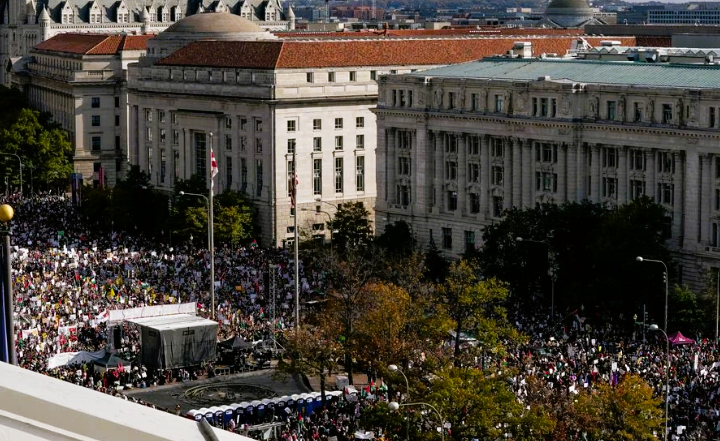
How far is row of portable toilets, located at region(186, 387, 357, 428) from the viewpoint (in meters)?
67.8

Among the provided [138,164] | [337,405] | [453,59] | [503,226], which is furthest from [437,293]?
[138,164]

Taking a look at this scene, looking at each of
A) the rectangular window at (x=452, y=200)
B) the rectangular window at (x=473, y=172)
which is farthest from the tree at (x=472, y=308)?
the rectangular window at (x=452, y=200)

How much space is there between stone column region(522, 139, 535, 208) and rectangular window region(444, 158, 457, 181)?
8.18 m

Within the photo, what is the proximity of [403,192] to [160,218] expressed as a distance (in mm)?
24085

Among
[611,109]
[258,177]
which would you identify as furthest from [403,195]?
[611,109]

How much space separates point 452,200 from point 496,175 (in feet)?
17.4

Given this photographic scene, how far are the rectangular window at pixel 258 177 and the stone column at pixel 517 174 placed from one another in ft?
106

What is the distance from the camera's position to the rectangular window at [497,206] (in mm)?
117062

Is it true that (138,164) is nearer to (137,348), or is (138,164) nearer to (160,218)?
(160,218)

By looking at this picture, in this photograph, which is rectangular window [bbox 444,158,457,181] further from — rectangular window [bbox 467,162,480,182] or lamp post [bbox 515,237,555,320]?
lamp post [bbox 515,237,555,320]

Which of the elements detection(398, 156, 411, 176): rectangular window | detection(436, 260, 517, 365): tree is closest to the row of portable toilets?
detection(436, 260, 517, 365): tree

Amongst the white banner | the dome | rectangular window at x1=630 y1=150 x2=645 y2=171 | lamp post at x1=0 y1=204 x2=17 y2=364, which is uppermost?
the dome

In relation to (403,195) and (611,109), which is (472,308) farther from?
(403,195)

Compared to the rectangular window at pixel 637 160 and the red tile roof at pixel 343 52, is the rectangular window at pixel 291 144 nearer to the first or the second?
the red tile roof at pixel 343 52
